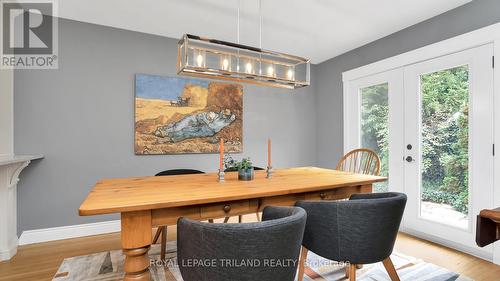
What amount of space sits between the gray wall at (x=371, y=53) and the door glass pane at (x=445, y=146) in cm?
42

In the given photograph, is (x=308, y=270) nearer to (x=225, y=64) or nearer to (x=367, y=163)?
(x=367, y=163)

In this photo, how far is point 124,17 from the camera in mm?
2650

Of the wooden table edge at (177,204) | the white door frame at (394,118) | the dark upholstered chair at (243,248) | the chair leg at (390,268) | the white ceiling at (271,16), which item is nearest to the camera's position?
the dark upholstered chair at (243,248)

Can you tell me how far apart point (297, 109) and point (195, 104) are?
172 cm

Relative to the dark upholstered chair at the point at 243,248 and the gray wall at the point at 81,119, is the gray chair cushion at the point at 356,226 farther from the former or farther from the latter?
the gray wall at the point at 81,119

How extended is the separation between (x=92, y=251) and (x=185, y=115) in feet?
5.72

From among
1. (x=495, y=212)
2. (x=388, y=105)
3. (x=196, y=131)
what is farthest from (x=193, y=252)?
(x=388, y=105)

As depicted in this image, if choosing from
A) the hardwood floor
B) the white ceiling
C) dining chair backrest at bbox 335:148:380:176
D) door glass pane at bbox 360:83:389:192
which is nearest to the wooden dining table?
dining chair backrest at bbox 335:148:380:176

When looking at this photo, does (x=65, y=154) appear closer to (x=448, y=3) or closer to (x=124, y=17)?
(x=124, y=17)

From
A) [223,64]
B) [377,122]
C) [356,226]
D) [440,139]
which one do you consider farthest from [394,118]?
[223,64]

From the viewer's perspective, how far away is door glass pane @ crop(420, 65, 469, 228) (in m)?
2.41

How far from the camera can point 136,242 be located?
3.95 ft

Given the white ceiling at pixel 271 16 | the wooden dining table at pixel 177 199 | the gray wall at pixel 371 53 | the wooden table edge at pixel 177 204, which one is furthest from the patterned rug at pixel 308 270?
the white ceiling at pixel 271 16

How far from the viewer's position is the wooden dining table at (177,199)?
1195mm
